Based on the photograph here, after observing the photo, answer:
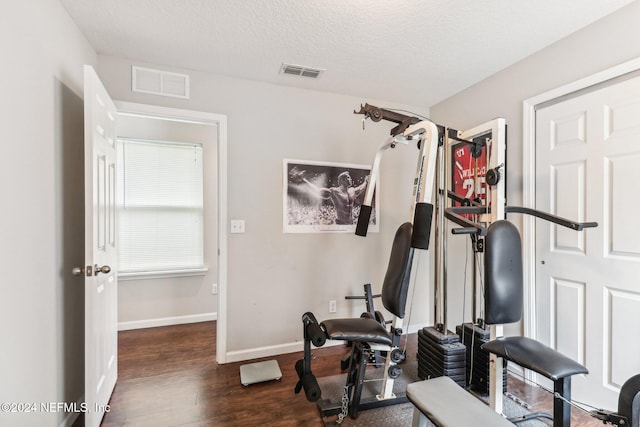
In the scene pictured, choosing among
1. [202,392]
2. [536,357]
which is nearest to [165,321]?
[202,392]

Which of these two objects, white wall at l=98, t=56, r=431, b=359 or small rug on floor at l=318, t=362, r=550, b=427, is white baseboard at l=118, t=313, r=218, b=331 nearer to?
white wall at l=98, t=56, r=431, b=359

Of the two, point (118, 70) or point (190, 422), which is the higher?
point (118, 70)

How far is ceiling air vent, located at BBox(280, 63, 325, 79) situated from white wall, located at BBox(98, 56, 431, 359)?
→ 252mm

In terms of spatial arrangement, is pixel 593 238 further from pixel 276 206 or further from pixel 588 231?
pixel 276 206

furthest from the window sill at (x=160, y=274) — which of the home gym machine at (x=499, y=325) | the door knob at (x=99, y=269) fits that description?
the home gym machine at (x=499, y=325)

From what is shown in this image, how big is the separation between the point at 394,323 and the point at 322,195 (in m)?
1.38

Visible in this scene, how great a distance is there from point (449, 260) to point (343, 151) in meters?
1.55

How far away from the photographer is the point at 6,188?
1215mm

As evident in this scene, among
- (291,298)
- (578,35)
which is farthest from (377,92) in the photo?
(291,298)

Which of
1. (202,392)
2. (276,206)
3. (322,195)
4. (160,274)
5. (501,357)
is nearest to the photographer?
(501,357)

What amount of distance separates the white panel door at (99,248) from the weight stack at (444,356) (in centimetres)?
207

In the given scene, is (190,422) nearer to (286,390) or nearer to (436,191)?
(286,390)

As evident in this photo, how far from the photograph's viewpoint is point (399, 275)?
6.20 ft

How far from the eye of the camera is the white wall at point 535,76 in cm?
171
